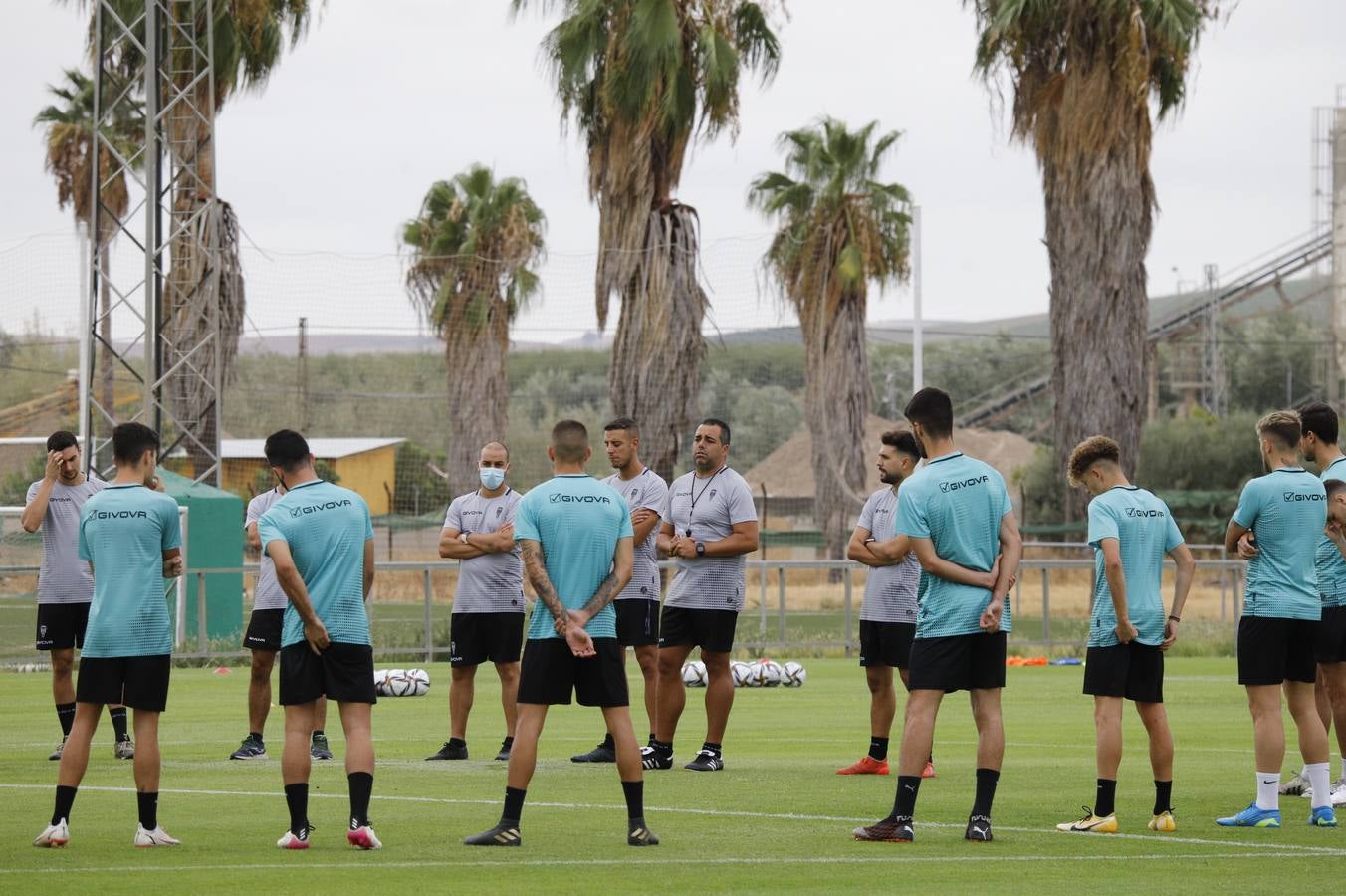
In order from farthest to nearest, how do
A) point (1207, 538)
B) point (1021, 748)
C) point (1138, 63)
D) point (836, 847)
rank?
1. point (1207, 538)
2. point (1138, 63)
3. point (1021, 748)
4. point (836, 847)

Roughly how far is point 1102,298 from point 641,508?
751 inches

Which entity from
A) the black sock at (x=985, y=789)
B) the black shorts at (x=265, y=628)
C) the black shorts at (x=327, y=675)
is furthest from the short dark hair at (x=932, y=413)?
the black shorts at (x=265, y=628)

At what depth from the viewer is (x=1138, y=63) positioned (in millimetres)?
30031

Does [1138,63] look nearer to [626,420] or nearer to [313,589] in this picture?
[626,420]

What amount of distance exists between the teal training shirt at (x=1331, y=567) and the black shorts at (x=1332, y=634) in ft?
0.16

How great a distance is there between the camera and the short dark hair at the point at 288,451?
907 cm

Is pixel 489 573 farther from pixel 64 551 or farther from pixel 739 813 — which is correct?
pixel 739 813

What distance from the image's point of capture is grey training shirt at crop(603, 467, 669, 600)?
12.6 metres

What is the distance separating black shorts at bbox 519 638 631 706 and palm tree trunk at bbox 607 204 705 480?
2142cm

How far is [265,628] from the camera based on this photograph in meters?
12.8

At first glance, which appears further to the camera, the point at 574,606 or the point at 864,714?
A: the point at 864,714

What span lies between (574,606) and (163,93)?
25758 mm

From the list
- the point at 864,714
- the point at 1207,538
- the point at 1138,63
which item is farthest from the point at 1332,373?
the point at 864,714

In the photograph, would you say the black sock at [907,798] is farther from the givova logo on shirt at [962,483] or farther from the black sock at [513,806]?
the black sock at [513,806]
